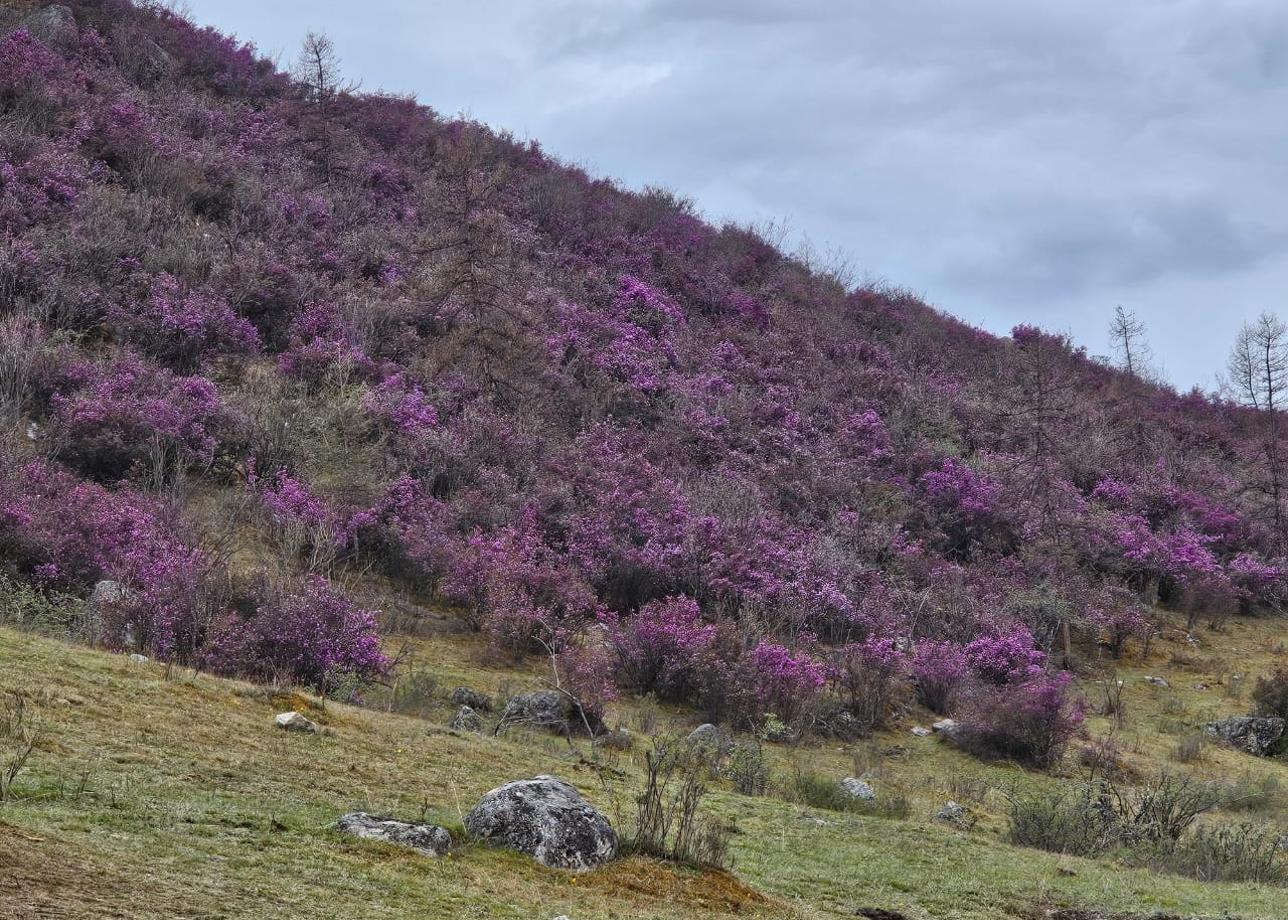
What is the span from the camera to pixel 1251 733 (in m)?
20.1

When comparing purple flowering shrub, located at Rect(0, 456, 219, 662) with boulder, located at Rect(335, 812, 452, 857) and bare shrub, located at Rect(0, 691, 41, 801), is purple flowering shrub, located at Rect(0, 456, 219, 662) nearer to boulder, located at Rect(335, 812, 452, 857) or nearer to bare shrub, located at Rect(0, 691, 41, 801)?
bare shrub, located at Rect(0, 691, 41, 801)

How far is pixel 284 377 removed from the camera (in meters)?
23.0

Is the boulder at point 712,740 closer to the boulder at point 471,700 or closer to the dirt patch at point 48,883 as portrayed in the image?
the boulder at point 471,700

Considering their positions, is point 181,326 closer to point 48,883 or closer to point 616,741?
point 616,741

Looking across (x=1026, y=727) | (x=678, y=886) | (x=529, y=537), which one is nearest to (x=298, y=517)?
(x=529, y=537)

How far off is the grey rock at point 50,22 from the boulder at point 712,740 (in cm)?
2738

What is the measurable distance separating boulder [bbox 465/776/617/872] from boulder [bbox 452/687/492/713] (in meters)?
7.12

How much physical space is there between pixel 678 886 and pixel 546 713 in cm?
719

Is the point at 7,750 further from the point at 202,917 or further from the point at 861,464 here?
the point at 861,464

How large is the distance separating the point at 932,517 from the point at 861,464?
2.32 metres

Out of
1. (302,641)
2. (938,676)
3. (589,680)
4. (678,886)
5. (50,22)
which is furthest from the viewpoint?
(50,22)

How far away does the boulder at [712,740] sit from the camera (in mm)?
13420

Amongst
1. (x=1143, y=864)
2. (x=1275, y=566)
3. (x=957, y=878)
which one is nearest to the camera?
(x=957, y=878)

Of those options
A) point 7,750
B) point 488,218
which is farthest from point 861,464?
point 7,750
